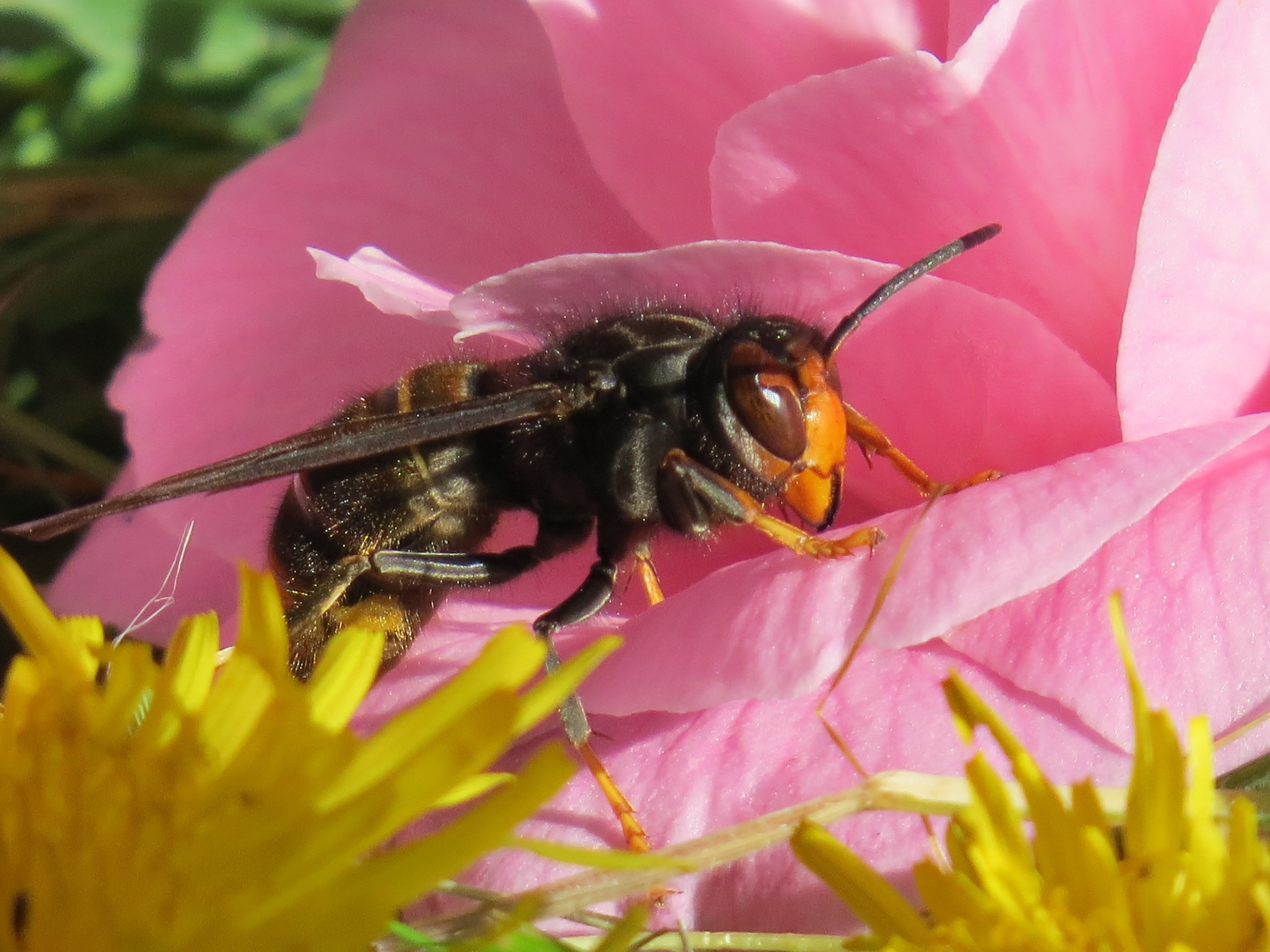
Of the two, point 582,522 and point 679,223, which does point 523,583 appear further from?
point 679,223

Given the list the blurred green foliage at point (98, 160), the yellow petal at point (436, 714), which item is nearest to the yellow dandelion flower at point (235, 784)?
the yellow petal at point (436, 714)

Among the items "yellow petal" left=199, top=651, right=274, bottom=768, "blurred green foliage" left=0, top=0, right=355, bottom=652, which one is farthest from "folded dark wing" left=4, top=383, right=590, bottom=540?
"blurred green foliage" left=0, top=0, right=355, bottom=652

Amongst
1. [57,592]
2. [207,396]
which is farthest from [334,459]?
[57,592]

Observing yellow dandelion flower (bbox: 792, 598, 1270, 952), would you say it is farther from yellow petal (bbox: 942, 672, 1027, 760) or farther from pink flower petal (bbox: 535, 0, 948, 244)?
pink flower petal (bbox: 535, 0, 948, 244)

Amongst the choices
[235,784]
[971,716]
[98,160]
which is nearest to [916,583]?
[971,716]

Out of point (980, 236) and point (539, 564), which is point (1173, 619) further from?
point (539, 564)

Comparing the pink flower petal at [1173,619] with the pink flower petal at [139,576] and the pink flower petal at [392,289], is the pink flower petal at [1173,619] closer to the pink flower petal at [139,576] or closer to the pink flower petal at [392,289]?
the pink flower petal at [392,289]
